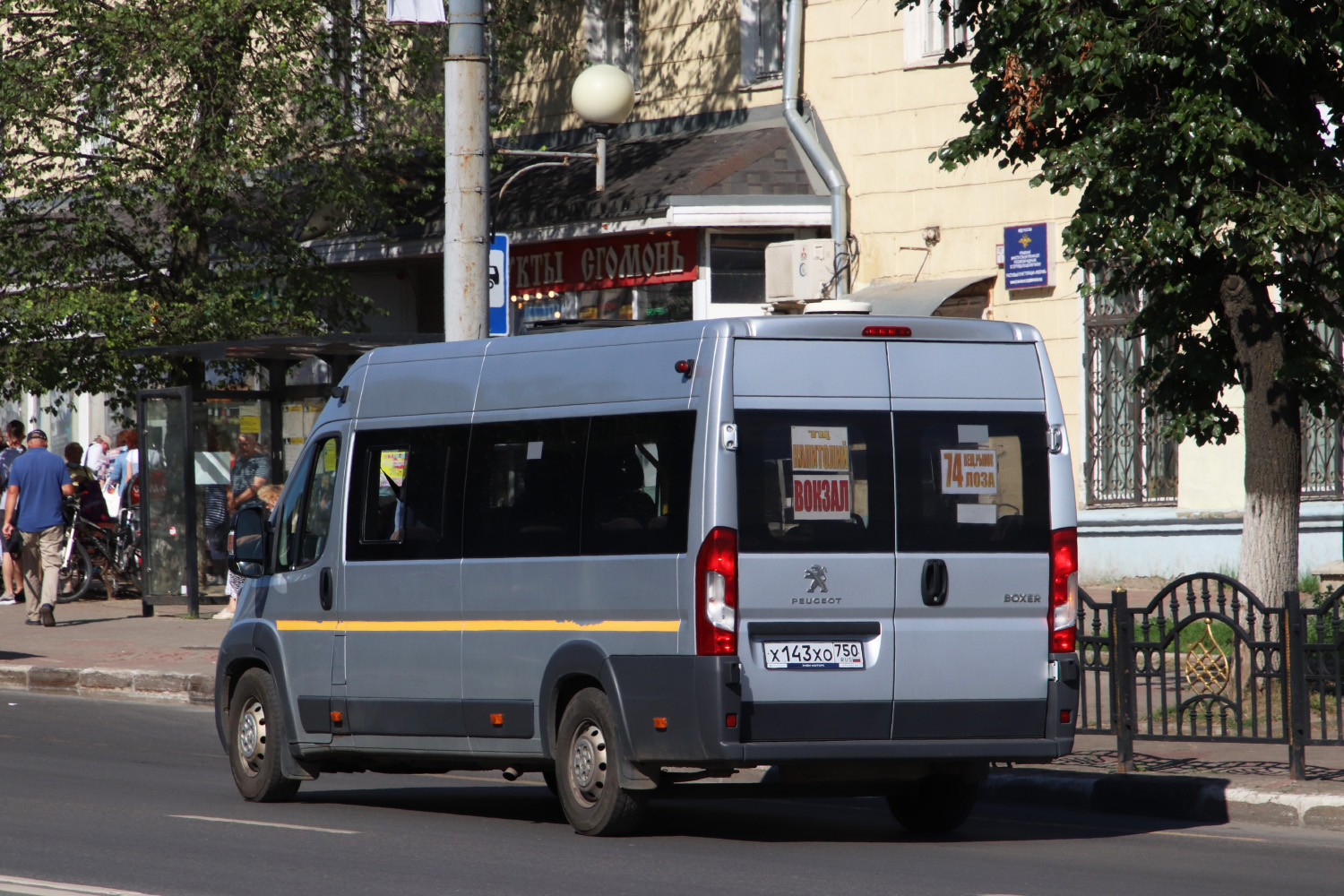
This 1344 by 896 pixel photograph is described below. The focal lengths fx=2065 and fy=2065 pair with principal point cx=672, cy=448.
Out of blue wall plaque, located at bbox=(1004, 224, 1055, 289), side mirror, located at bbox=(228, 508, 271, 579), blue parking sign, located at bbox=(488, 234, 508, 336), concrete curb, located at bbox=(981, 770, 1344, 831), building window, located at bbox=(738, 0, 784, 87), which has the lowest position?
concrete curb, located at bbox=(981, 770, 1344, 831)

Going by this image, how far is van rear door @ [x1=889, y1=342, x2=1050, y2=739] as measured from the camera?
8406 mm

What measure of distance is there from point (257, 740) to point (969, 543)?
3.86m

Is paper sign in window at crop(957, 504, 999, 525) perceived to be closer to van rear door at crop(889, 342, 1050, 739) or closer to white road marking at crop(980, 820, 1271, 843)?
van rear door at crop(889, 342, 1050, 739)

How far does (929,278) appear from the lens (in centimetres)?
2114

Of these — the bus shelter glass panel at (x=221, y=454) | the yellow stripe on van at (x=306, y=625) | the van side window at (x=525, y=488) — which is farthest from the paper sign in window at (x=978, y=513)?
the bus shelter glass panel at (x=221, y=454)

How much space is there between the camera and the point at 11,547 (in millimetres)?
21812

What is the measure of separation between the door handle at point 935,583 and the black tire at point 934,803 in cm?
102

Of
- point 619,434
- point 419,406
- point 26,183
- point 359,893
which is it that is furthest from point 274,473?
point 359,893

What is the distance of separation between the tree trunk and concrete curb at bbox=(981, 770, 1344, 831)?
8.02ft

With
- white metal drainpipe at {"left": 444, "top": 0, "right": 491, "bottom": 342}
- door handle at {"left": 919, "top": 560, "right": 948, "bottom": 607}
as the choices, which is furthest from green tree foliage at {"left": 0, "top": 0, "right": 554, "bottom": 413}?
door handle at {"left": 919, "top": 560, "right": 948, "bottom": 607}

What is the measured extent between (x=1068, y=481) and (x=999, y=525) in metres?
0.42

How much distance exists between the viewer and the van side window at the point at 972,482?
849cm

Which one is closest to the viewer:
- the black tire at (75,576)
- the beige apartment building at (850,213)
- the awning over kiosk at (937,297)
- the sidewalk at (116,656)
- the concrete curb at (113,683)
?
the concrete curb at (113,683)

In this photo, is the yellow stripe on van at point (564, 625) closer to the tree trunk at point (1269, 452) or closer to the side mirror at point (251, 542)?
the side mirror at point (251, 542)
